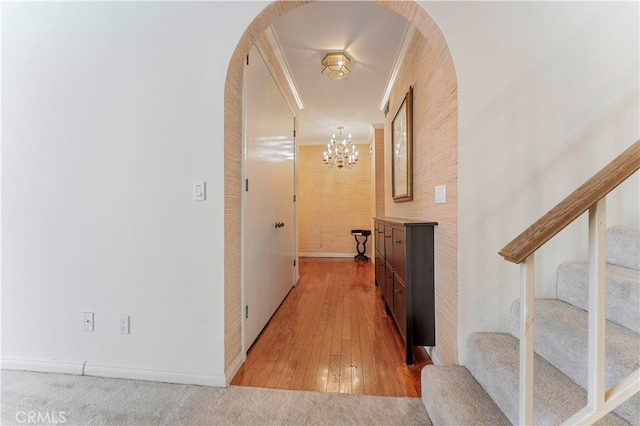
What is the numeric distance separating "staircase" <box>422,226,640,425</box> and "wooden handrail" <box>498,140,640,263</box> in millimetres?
670

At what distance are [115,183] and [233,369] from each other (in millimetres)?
1385

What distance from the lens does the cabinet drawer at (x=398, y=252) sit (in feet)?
6.08

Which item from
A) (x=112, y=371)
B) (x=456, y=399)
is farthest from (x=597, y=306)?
(x=112, y=371)

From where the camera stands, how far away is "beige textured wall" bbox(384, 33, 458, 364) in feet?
4.92

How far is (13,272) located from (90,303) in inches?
23.6

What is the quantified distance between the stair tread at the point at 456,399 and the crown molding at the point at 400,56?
2574 millimetres

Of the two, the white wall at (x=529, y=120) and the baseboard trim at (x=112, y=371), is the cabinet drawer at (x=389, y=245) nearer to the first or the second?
the white wall at (x=529, y=120)

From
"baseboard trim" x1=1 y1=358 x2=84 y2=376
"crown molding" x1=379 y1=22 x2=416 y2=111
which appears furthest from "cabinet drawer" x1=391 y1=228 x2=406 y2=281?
"baseboard trim" x1=1 y1=358 x2=84 y2=376

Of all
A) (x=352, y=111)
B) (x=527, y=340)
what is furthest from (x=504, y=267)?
(x=352, y=111)

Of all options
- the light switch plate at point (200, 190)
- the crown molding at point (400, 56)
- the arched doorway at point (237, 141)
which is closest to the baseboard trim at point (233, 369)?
the arched doorway at point (237, 141)

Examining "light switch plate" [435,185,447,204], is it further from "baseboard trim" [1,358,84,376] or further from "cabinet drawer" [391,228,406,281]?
"baseboard trim" [1,358,84,376]

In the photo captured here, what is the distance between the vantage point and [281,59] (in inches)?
106

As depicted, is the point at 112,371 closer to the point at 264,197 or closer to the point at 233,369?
the point at 233,369

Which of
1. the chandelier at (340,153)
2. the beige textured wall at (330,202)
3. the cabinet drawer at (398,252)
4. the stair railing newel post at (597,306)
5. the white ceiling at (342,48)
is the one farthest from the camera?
the beige textured wall at (330,202)
